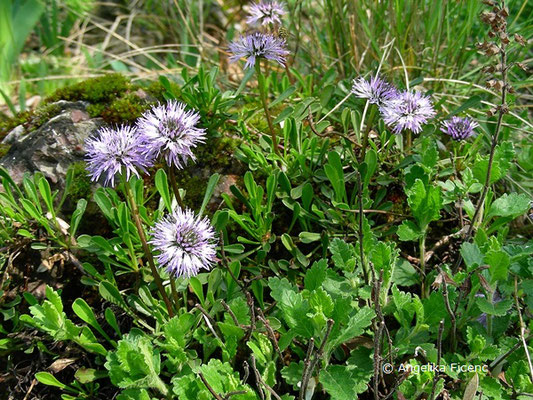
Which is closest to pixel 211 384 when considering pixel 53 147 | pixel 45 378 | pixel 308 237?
pixel 45 378

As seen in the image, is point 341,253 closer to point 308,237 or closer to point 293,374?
point 308,237

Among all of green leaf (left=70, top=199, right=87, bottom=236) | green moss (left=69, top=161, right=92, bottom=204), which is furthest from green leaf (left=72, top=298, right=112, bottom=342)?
green moss (left=69, top=161, right=92, bottom=204)

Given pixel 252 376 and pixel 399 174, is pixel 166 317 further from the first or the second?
pixel 399 174

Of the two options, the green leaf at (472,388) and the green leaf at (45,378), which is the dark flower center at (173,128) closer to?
the green leaf at (45,378)

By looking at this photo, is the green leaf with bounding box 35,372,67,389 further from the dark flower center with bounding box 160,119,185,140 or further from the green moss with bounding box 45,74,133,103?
the green moss with bounding box 45,74,133,103

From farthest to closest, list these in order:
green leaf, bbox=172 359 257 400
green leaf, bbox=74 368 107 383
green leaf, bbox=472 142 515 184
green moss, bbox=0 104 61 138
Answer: green moss, bbox=0 104 61 138 → green leaf, bbox=472 142 515 184 → green leaf, bbox=74 368 107 383 → green leaf, bbox=172 359 257 400

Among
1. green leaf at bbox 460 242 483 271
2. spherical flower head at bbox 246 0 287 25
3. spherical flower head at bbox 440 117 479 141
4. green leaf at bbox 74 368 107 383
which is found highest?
spherical flower head at bbox 246 0 287 25

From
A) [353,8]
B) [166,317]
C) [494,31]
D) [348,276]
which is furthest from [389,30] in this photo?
[166,317]
